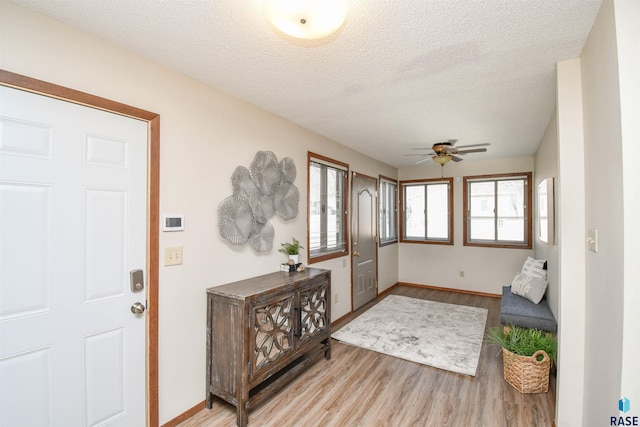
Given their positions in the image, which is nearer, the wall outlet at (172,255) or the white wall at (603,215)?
the white wall at (603,215)

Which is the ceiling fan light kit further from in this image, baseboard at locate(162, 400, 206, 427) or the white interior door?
baseboard at locate(162, 400, 206, 427)

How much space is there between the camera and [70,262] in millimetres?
1586

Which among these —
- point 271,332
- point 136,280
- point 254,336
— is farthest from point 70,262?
point 271,332

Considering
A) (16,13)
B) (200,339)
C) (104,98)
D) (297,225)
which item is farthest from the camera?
(297,225)

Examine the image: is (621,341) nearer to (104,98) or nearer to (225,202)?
(225,202)

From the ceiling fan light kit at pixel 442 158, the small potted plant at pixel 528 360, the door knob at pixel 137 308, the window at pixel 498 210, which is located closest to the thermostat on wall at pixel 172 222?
the door knob at pixel 137 308

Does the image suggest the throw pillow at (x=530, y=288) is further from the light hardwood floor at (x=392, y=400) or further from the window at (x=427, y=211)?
the window at (x=427, y=211)

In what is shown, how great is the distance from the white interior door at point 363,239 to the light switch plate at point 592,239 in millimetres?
2834

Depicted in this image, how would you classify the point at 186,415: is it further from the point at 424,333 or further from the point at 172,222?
the point at 424,333

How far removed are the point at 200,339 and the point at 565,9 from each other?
2.97 metres

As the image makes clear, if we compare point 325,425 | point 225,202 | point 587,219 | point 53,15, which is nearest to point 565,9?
point 587,219

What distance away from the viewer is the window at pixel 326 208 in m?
3.56

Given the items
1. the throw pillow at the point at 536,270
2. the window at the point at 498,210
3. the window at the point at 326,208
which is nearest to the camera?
the throw pillow at the point at 536,270

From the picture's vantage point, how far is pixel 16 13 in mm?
1410
